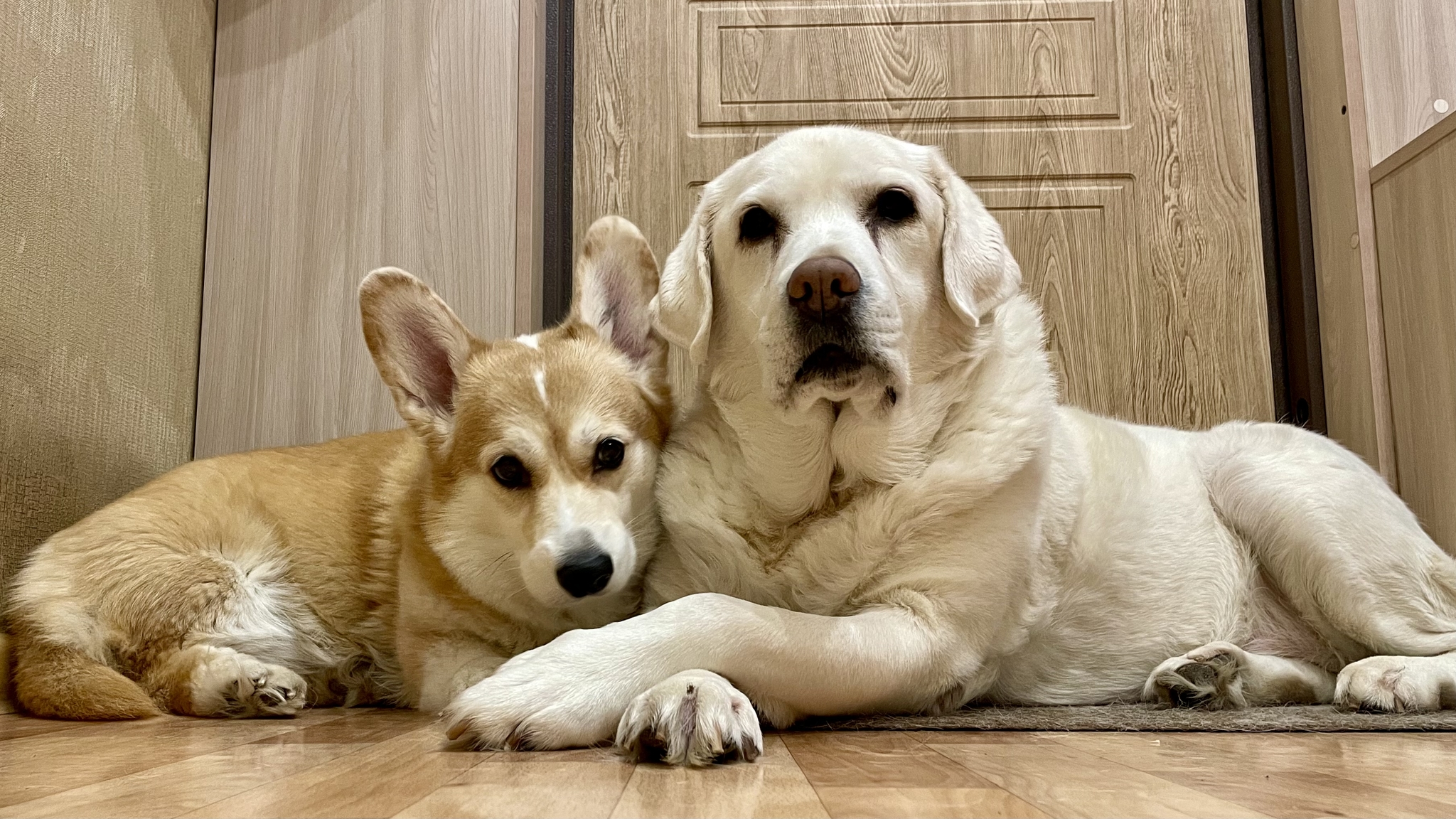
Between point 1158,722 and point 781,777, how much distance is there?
845mm

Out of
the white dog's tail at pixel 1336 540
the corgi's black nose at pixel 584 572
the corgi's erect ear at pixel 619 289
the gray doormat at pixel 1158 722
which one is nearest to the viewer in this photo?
A: the gray doormat at pixel 1158 722

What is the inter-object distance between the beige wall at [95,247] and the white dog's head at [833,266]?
1560 millimetres

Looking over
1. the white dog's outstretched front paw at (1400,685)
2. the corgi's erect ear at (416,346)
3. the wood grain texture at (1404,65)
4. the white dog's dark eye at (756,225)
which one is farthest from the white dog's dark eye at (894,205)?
the wood grain texture at (1404,65)

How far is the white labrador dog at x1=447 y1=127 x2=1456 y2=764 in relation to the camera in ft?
5.83

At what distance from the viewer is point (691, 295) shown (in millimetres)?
2141

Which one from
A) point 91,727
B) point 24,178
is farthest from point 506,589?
point 24,178

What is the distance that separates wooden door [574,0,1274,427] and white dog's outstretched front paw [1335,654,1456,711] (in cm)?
167

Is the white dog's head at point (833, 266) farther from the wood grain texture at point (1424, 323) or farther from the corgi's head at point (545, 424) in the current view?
the wood grain texture at point (1424, 323)

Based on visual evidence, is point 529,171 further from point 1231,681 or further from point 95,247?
point 1231,681

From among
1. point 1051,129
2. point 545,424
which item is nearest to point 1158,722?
point 545,424

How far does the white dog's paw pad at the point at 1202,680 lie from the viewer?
207cm

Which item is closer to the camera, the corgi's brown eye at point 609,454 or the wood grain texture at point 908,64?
the corgi's brown eye at point 609,454

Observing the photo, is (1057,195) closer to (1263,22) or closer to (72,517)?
(1263,22)

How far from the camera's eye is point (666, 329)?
7.14 feet
